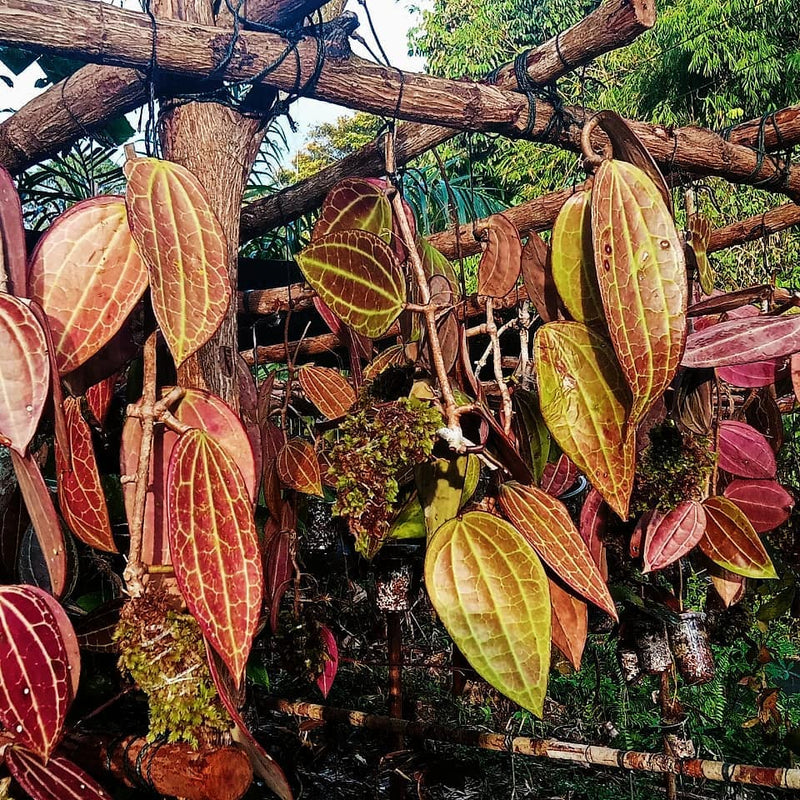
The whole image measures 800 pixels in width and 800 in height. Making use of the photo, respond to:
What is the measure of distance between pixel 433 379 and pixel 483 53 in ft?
24.3

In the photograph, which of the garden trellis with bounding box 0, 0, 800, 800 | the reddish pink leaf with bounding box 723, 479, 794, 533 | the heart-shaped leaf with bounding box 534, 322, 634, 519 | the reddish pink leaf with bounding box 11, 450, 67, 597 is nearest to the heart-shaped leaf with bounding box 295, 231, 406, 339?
the garden trellis with bounding box 0, 0, 800, 800

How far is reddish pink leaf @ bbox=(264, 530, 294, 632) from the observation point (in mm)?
690

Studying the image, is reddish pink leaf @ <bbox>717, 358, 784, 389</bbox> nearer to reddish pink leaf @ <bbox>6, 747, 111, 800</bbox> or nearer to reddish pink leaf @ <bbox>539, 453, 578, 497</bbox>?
reddish pink leaf @ <bbox>539, 453, 578, 497</bbox>

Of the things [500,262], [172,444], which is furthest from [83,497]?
[500,262]

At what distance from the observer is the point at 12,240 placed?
371 mm

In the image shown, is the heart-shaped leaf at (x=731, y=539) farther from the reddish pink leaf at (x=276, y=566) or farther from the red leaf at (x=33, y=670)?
the red leaf at (x=33, y=670)

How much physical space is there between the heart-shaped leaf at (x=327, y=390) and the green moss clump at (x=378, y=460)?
1.40 ft

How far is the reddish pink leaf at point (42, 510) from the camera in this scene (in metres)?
0.34

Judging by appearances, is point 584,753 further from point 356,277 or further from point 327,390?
point 356,277

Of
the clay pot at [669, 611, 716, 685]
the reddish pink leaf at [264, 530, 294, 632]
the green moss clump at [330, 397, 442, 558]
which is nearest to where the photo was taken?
the green moss clump at [330, 397, 442, 558]

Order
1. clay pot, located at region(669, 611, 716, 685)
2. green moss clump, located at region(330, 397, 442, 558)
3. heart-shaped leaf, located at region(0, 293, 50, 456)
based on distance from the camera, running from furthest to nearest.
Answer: clay pot, located at region(669, 611, 716, 685)
green moss clump, located at region(330, 397, 442, 558)
heart-shaped leaf, located at region(0, 293, 50, 456)

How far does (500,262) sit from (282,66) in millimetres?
227

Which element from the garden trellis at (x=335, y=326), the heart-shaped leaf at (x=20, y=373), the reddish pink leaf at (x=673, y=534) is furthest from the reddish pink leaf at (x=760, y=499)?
the heart-shaped leaf at (x=20, y=373)

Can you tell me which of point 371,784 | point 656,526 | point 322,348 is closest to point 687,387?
point 656,526
